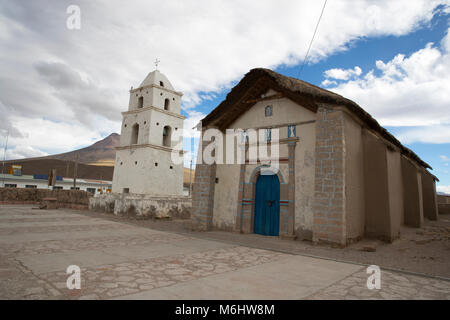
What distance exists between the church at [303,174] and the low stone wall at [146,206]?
4.84 m

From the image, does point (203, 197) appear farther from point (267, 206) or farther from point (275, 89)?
point (275, 89)

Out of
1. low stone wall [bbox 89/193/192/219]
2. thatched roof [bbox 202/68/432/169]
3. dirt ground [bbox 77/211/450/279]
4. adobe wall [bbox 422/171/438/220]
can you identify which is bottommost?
dirt ground [bbox 77/211/450/279]

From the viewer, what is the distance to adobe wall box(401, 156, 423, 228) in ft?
36.2

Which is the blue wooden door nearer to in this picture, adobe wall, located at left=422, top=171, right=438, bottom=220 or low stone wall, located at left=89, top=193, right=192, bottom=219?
low stone wall, located at left=89, top=193, right=192, bottom=219

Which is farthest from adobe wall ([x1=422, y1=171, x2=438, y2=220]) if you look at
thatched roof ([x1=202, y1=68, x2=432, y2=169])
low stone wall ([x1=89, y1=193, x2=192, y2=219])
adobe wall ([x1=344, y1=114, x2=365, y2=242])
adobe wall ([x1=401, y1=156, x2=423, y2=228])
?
low stone wall ([x1=89, y1=193, x2=192, y2=219])

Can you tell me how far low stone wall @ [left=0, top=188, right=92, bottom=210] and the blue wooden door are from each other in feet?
48.8

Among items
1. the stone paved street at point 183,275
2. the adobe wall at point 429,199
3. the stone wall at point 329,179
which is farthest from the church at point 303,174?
the adobe wall at point 429,199

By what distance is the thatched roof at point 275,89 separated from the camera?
7.68 metres

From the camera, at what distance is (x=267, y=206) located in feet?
30.1

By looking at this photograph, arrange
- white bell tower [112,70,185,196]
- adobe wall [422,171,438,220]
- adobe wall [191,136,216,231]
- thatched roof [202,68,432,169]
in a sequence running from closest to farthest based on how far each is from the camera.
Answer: thatched roof [202,68,432,169] < adobe wall [191,136,216,231] < adobe wall [422,171,438,220] < white bell tower [112,70,185,196]

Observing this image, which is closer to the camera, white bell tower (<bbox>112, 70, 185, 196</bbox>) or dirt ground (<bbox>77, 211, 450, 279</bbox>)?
dirt ground (<bbox>77, 211, 450, 279</bbox>)

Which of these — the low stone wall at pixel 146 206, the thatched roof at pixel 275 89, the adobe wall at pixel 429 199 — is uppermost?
the thatched roof at pixel 275 89

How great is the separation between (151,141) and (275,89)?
33.4 feet

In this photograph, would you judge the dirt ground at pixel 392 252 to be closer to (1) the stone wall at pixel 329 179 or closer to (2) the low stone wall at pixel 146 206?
(1) the stone wall at pixel 329 179
